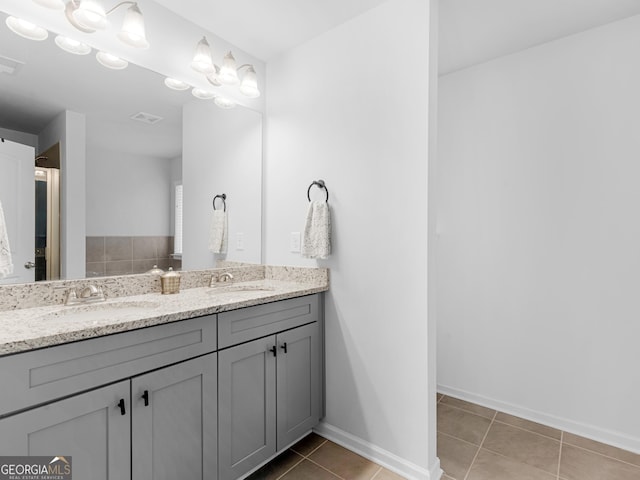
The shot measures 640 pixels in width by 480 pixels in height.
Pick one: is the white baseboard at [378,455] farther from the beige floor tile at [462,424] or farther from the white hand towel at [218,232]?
the white hand towel at [218,232]

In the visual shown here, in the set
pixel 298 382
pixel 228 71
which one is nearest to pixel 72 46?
pixel 228 71

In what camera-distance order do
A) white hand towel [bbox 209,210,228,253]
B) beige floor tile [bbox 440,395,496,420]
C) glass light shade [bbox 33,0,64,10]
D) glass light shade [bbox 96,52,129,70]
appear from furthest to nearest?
beige floor tile [bbox 440,395,496,420] → white hand towel [bbox 209,210,228,253] → glass light shade [bbox 96,52,129,70] → glass light shade [bbox 33,0,64,10]

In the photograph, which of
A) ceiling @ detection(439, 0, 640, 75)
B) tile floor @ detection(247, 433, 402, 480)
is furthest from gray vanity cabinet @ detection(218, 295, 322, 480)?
ceiling @ detection(439, 0, 640, 75)

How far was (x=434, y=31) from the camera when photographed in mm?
1762

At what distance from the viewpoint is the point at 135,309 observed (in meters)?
1.62

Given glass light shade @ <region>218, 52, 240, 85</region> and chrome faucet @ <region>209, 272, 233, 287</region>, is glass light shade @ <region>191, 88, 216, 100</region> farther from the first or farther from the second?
chrome faucet @ <region>209, 272, 233, 287</region>

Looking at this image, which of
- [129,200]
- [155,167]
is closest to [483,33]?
[155,167]

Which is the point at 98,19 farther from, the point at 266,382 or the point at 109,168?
the point at 266,382

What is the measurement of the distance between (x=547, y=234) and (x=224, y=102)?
7.41ft

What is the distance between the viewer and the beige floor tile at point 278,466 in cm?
177

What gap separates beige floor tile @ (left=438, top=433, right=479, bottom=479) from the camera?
6.02 feet

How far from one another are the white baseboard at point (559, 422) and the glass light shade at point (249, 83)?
2.59m

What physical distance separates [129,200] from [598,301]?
9.12 ft

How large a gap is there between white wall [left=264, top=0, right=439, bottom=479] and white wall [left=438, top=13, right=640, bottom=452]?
99cm
